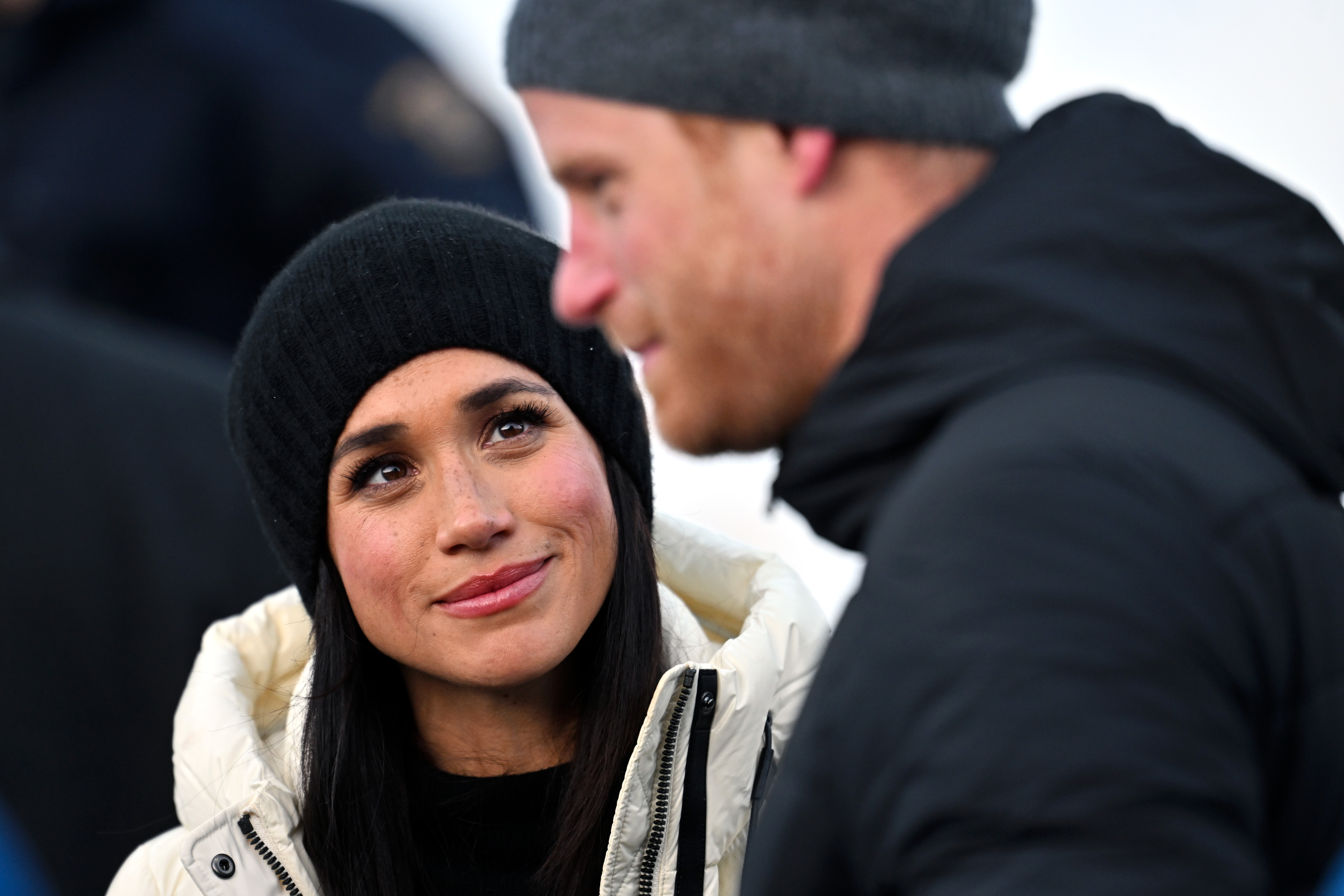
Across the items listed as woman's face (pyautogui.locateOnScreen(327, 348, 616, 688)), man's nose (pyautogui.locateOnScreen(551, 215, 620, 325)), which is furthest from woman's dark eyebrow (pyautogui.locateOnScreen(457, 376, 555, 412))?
man's nose (pyautogui.locateOnScreen(551, 215, 620, 325))

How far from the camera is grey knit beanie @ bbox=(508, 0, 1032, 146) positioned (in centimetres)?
123

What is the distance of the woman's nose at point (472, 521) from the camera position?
2.01 m

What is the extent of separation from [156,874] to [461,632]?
0.58 m

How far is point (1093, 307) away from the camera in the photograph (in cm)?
109

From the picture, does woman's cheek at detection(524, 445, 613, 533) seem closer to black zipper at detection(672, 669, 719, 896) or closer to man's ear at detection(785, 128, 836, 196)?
black zipper at detection(672, 669, 719, 896)

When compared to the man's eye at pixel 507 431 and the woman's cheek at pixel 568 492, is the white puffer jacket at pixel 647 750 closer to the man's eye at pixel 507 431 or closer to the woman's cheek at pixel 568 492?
the woman's cheek at pixel 568 492

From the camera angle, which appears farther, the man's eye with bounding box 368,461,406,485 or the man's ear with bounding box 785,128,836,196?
the man's eye with bounding box 368,461,406,485

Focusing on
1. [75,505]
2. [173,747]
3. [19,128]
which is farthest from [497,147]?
[173,747]

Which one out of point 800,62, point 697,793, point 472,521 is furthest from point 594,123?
point 697,793

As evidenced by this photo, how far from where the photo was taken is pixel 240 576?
281 centimetres

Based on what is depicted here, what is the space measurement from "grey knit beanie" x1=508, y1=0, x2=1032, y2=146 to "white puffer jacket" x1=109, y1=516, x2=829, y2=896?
0.81 m

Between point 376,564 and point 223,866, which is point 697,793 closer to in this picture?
point 376,564

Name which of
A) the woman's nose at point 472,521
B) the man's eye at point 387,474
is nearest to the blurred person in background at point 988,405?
the woman's nose at point 472,521

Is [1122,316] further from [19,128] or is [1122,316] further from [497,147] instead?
[19,128]
